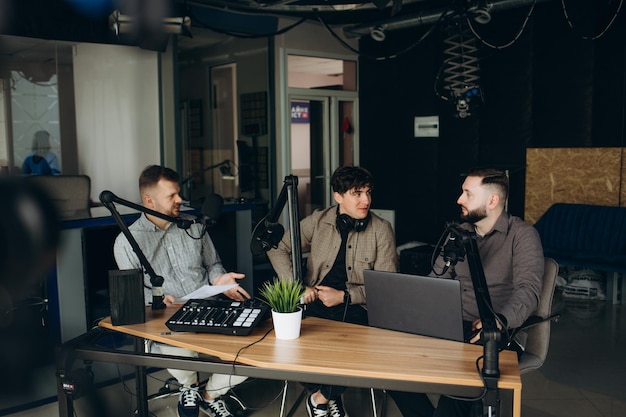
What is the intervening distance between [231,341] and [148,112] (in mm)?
4996

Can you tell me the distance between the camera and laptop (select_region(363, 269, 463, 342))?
7.06 ft

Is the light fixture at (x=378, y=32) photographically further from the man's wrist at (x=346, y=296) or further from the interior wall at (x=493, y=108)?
Answer: the man's wrist at (x=346, y=296)

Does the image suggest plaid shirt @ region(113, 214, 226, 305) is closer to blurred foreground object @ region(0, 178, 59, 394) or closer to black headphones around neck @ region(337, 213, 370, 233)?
black headphones around neck @ region(337, 213, 370, 233)

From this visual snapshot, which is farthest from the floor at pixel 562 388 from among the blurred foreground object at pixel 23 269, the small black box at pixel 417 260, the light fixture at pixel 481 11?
the light fixture at pixel 481 11

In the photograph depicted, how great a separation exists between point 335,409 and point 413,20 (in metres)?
4.84

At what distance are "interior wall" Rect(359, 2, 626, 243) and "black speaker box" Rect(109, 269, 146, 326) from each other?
5.05 metres

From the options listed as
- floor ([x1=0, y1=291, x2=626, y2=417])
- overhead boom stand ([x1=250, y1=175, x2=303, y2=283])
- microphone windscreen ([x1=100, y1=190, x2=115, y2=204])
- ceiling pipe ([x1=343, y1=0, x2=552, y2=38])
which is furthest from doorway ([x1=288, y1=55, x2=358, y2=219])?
microphone windscreen ([x1=100, y1=190, x2=115, y2=204])

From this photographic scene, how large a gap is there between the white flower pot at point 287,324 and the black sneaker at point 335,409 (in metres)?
0.96

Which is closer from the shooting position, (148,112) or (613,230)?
(613,230)

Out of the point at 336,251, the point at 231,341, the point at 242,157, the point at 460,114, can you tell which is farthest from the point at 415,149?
the point at 231,341

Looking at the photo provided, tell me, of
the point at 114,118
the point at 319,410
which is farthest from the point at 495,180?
the point at 114,118

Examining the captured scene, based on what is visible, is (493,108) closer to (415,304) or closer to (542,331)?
(542,331)

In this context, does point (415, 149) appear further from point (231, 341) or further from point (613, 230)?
point (231, 341)

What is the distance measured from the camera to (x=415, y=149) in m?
7.91
